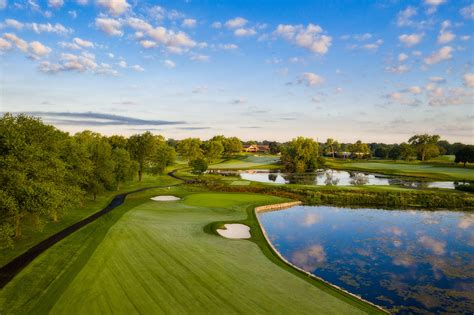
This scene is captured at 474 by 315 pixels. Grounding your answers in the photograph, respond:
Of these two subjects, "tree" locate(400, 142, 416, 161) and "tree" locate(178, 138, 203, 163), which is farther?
"tree" locate(400, 142, 416, 161)

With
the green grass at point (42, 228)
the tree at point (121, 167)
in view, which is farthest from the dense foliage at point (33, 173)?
the tree at point (121, 167)

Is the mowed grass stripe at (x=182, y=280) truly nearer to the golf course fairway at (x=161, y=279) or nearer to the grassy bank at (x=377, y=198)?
the golf course fairway at (x=161, y=279)

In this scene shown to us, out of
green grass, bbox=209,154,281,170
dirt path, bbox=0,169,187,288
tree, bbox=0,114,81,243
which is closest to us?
dirt path, bbox=0,169,187,288

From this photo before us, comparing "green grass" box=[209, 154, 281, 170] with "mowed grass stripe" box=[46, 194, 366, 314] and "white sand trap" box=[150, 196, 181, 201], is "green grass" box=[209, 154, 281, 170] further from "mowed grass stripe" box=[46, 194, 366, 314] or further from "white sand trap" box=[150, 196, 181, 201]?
"mowed grass stripe" box=[46, 194, 366, 314]

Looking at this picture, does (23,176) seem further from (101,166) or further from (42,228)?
(101,166)

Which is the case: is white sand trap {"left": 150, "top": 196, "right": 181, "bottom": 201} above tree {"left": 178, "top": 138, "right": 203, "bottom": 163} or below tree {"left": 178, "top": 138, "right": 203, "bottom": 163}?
below

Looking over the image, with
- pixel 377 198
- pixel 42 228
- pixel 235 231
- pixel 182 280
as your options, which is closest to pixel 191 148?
pixel 377 198

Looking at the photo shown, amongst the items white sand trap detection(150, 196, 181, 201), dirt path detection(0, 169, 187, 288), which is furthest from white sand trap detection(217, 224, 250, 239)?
white sand trap detection(150, 196, 181, 201)
